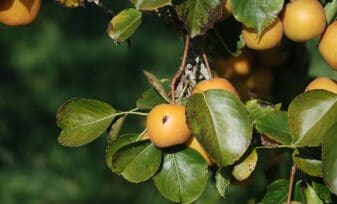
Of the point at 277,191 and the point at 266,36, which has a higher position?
the point at 266,36

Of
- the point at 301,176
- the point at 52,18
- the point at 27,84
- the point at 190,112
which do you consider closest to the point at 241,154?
the point at 190,112

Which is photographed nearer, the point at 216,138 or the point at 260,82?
the point at 216,138

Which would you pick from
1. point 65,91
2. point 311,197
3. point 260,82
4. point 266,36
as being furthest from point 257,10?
point 65,91

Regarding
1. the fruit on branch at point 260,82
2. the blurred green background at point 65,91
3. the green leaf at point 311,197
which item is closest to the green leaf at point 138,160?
the green leaf at point 311,197

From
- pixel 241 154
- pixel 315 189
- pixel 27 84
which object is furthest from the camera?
pixel 27 84

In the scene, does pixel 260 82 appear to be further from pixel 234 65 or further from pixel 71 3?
pixel 71 3

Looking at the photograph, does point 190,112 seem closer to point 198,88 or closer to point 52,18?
point 198,88

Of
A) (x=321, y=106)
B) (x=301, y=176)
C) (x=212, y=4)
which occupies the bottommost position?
(x=301, y=176)
